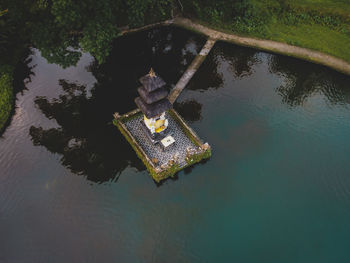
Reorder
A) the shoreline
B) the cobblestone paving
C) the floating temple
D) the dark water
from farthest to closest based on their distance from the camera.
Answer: the shoreline < the cobblestone paving < the floating temple < the dark water

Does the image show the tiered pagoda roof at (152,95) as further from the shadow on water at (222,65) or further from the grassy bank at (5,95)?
the grassy bank at (5,95)

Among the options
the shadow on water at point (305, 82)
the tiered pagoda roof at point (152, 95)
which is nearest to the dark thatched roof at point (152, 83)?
the tiered pagoda roof at point (152, 95)

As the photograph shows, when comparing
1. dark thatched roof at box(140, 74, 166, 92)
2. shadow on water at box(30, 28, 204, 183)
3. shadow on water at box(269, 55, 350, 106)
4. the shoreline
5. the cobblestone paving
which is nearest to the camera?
dark thatched roof at box(140, 74, 166, 92)

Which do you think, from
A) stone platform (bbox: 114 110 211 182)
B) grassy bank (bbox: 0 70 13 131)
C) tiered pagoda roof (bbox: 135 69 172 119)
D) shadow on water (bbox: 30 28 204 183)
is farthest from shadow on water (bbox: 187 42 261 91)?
grassy bank (bbox: 0 70 13 131)

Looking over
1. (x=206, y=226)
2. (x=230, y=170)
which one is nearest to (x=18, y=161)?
(x=206, y=226)

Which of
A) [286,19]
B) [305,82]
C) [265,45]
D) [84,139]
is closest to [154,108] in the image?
[84,139]

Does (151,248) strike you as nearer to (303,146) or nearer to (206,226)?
(206,226)

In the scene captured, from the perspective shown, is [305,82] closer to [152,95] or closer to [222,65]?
[222,65]

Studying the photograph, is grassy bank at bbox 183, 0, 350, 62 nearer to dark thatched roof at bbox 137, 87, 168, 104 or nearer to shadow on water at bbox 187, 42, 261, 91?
shadow on water at bbox 187, 42, 261, 91
